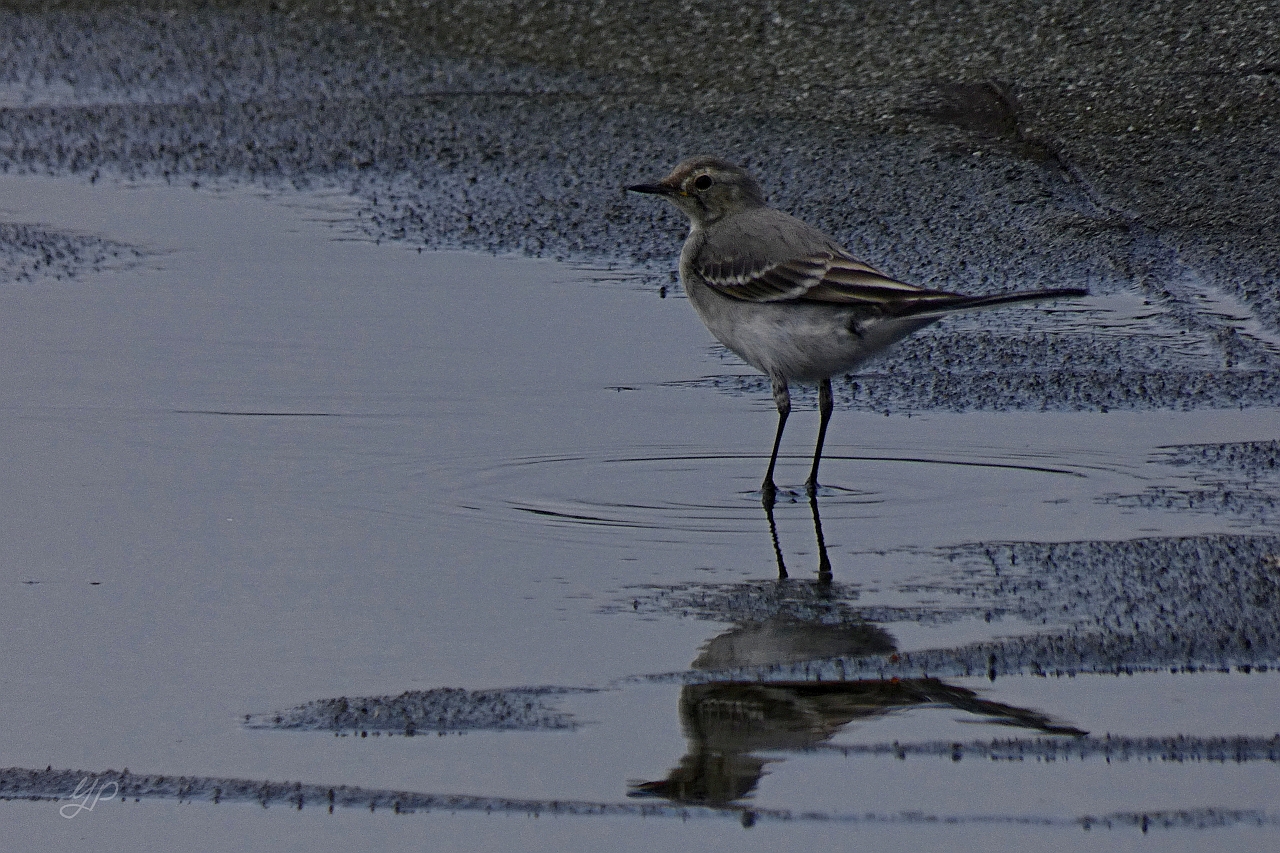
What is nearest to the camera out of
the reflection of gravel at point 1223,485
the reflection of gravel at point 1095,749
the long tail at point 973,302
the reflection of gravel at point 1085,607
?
the reflection of gravel at point 1095,749

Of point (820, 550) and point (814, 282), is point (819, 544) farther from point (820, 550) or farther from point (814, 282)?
point (814, 282)

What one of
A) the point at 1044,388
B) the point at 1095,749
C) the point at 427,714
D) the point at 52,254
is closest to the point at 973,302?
the point at 1044,388

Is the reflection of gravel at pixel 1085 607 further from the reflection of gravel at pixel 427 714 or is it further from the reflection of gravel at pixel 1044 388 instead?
the reflection of gravel at pixel 1044 388

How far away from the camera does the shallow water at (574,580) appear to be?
4008 millimetres

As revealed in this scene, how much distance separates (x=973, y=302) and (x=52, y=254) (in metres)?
4.89

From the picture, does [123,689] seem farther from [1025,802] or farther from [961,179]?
[961,179]

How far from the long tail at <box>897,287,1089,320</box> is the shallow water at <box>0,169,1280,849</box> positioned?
517mm

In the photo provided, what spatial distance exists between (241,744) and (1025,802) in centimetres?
170

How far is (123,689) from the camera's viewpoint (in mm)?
4516

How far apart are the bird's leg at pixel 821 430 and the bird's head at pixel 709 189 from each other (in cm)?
106

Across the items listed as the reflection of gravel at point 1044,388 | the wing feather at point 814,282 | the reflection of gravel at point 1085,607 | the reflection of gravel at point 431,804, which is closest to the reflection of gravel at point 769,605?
the reflection of gravel at point 1085,607

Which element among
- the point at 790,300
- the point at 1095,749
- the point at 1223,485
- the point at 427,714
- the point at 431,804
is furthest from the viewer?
the point at 790,300

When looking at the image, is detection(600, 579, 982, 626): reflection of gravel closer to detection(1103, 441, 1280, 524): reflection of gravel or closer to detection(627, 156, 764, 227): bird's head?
detection(1103, 441, 1280, 524): reflection of gravel

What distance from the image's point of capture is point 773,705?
4.35 meters
